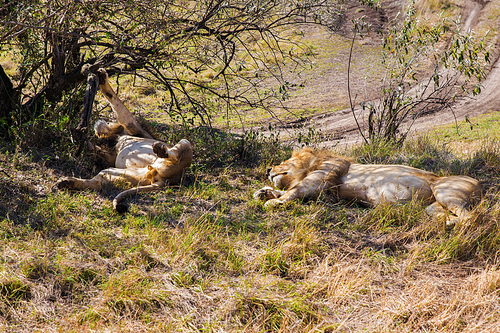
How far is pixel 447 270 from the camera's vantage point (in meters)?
3.37

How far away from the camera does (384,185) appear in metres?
4.46

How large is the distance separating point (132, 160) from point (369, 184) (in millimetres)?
3042

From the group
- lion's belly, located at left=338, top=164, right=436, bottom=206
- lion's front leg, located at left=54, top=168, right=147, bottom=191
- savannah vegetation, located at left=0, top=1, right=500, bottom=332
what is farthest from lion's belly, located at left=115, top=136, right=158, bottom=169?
lion's belly, located at left=338, top=164, right=436, bottom=206

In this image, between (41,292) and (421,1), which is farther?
(421,1)

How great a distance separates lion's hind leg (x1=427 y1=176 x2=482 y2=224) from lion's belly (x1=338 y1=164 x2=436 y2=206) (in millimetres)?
141

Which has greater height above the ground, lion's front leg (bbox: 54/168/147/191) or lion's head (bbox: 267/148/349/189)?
lion's front leg (bbox: 54/168/147/191)


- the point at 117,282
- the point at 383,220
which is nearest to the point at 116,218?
the point at 117,282

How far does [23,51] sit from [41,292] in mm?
5344

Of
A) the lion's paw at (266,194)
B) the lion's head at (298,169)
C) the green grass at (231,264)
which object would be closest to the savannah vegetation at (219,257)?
the green grass at (231,264)

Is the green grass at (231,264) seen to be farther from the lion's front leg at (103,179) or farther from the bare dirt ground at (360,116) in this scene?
the bare dirt ground at (360,116)

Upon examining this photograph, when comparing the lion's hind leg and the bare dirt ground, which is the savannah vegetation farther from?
the bare dirt ground

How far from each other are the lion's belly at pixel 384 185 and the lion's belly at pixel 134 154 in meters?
2.53

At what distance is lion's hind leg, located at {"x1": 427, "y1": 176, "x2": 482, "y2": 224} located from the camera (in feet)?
13.1

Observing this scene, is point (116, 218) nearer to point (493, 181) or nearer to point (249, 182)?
point (249, 182)
